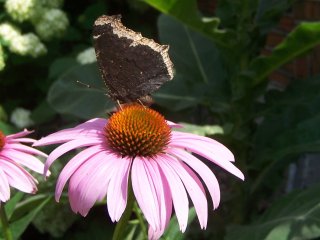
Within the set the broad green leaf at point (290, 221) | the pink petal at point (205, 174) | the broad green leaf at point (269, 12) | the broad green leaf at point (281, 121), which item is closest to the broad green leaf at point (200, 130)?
the broad green leaf at point (281, 121)

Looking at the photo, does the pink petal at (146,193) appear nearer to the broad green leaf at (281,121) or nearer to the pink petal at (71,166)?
the pink petal at (71,166)

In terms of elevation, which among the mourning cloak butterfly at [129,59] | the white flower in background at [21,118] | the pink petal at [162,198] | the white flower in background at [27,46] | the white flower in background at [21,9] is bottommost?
the pink petal at [162,198]

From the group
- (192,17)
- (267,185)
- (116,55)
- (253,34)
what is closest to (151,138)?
(116,55)

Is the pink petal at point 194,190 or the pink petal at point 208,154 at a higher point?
the pink petal at point 208,154

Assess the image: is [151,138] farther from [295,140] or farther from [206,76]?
[206,76]

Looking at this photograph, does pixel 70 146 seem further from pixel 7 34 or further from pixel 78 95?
pixel 78 95

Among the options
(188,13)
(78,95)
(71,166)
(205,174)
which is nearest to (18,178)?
(71,166)
